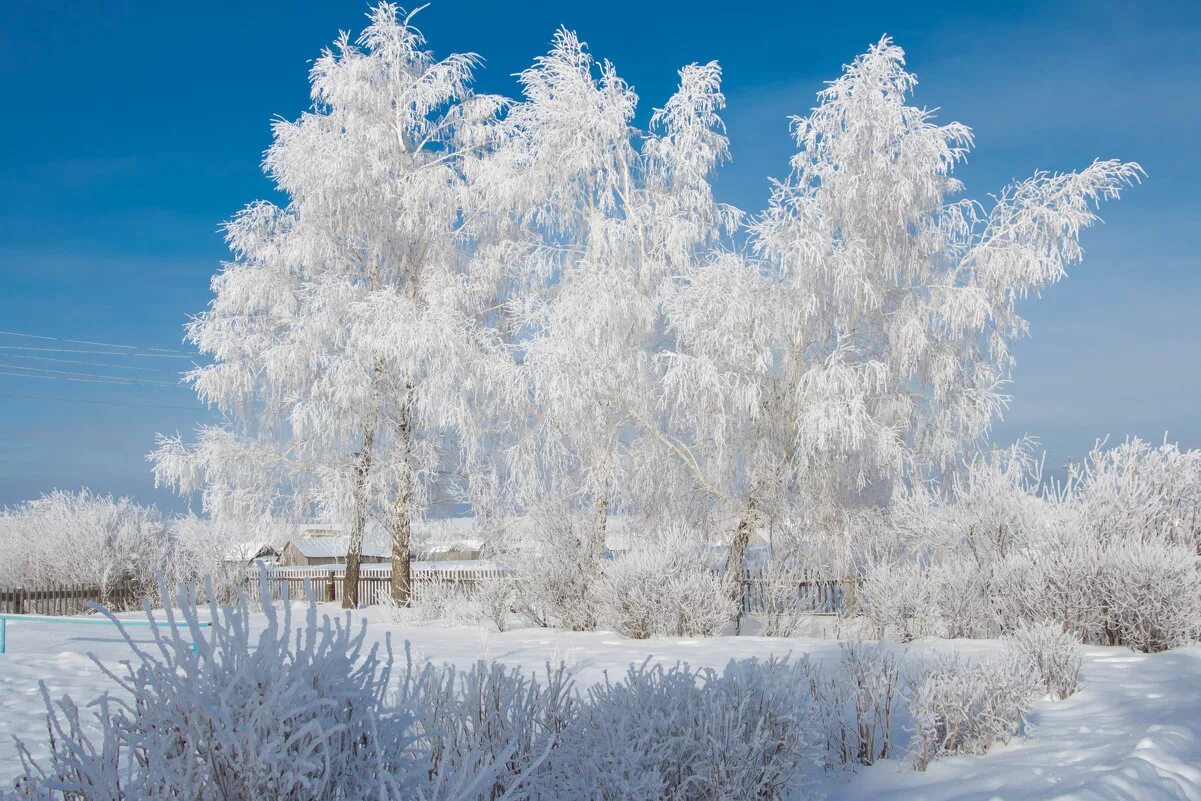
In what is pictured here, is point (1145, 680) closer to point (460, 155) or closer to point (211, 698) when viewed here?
point (211, 698)

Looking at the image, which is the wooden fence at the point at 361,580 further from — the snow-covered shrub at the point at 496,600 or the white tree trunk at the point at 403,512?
the snow-covered shrub at the point at 496,600

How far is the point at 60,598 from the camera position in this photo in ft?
57.8

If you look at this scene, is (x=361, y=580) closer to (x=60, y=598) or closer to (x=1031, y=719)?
(x=60, y=598)

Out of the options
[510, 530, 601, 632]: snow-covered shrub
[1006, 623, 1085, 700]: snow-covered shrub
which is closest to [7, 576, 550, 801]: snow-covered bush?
[1006, 623, 1085, 700]: snow-covered shrub

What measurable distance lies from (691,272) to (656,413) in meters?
2.38

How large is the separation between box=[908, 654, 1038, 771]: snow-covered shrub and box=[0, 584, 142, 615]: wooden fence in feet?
47.7

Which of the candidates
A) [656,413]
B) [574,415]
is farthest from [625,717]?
[656,413]

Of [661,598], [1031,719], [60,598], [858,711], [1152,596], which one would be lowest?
[1031,719]

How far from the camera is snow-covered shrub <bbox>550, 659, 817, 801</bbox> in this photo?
153 inches

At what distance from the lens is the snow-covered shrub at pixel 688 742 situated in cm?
389

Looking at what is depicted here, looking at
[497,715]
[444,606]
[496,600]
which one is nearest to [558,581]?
[496,600]

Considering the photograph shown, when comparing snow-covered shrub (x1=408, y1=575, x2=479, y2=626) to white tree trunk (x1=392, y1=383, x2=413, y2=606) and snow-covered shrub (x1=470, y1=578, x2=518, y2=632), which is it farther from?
white tree trunk (x1=392, y1=383, x2=413, y2=606)

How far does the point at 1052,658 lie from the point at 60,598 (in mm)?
17083

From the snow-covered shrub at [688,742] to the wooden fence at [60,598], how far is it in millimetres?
14371
